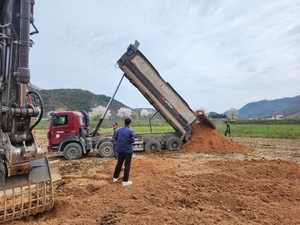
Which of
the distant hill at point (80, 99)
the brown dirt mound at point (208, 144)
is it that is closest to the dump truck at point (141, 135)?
the brown dirt mound at point (208, 144)

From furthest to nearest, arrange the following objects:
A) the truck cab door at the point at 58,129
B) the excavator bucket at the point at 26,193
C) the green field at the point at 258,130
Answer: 1. the green field at the point at 258,130
2. the truck cab door at the point at 58,129
3. the excavator bucket at the point at 26,193

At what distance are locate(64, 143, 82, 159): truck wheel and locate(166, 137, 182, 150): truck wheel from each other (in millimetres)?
4486

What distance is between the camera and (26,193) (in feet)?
12.0

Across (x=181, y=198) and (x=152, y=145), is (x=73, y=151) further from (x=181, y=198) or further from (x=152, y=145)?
(x=181, y=198)

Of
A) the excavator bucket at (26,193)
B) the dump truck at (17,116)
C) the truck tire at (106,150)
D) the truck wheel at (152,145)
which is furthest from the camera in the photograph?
the truck wheel at (152,145)

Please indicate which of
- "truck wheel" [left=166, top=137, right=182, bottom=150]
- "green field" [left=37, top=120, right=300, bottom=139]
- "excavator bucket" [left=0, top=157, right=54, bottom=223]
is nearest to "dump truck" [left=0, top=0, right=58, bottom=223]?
"excavator bucket" [left=0, top=157, right=54, bottom=223]

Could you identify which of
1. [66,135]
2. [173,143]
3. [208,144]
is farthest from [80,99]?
[208,144]

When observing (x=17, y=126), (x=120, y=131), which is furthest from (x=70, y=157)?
(x=17, y=126)

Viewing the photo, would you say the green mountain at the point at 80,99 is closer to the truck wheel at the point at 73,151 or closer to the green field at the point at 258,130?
the green field at the point at 258,130

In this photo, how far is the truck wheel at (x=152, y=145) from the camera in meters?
12.2

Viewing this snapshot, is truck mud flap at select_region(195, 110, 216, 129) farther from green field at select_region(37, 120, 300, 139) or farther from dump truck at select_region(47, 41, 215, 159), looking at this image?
green field at select_region(37, 120, 300, 139)

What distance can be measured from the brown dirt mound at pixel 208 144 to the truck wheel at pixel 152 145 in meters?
1.21

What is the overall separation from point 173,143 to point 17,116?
974cm

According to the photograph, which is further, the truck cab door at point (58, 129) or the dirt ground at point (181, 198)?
the truck cab door at point (58, 129)
